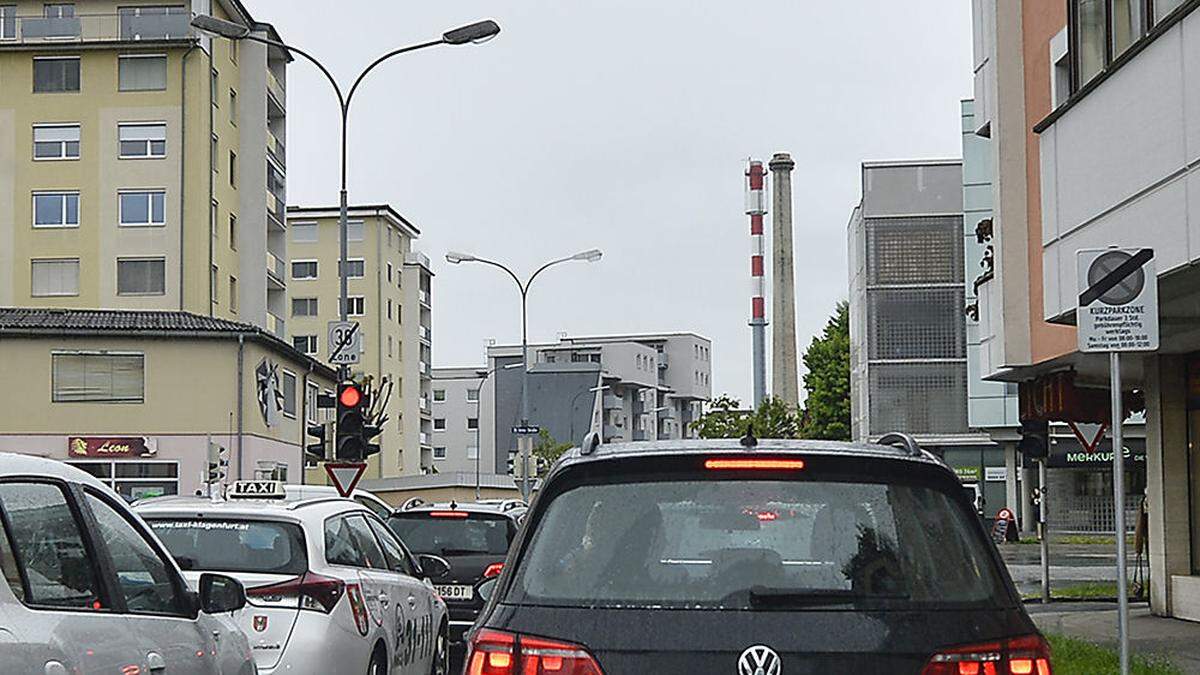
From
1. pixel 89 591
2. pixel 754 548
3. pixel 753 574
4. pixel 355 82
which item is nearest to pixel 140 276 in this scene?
pixel 355 82

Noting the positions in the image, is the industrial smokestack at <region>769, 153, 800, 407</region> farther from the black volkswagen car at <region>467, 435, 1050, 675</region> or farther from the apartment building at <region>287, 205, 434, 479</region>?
the black volkswagen car at <region>467, 435, 1050, 675</region>

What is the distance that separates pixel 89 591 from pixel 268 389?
47809 mm

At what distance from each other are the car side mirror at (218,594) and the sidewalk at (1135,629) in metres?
9.56

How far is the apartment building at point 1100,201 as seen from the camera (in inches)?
539

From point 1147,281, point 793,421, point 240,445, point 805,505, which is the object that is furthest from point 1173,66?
point 793,421

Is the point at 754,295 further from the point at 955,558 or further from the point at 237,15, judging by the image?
the point at 955,558

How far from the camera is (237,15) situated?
61875mm

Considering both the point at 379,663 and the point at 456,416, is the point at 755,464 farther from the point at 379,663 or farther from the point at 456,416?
the point at 456,416

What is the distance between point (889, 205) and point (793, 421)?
15162mm

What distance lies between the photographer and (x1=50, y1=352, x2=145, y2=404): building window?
51.2m

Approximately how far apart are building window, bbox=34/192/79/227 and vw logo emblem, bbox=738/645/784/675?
56.5 metres

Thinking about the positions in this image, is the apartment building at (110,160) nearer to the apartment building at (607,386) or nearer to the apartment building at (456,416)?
the apartment building at (607,386)

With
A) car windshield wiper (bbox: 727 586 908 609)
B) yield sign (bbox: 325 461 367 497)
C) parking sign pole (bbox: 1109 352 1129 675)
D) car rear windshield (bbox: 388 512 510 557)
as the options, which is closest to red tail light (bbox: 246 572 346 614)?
parking sign pole (bbox: 1109 352 1129 675)

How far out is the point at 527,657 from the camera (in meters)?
5.18
